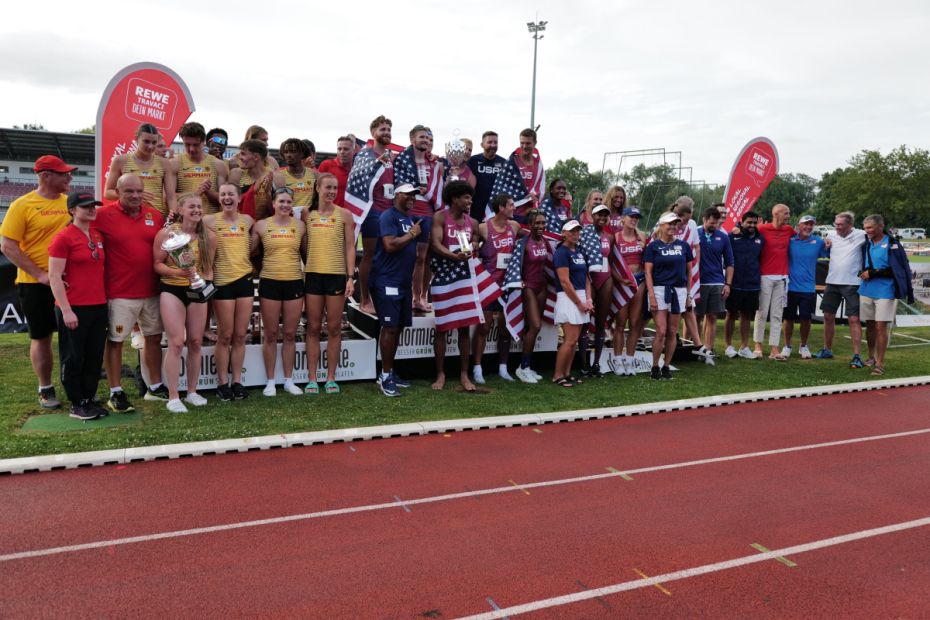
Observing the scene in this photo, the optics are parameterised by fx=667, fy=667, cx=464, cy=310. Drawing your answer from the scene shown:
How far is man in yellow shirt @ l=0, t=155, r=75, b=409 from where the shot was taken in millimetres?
5582

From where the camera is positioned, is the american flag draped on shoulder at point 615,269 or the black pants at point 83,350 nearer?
the black pants at point 83,350

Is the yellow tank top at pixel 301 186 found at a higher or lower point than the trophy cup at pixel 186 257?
higher

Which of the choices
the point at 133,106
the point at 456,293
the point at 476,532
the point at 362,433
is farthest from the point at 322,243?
the point at 476,532

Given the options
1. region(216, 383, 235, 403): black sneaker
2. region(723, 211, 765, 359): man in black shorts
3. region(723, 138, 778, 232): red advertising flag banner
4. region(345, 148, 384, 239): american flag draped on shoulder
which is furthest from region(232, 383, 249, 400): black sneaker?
region(723, 138, 778, 232): red advertising flag banner

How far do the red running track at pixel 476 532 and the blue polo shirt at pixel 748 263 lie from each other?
14.0 ft

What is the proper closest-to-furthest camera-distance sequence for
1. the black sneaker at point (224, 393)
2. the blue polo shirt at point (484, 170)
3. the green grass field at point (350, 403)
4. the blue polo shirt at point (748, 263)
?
the green grass field at point (350, 403) < the black sneaker at point (224, 393) < the blue polo shirt at point (484, 170) < the blue polo shirt at point (748, 263)

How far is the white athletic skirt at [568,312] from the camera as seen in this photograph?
750 centimetres

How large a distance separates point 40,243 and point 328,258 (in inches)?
96.3

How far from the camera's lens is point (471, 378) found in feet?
25.9

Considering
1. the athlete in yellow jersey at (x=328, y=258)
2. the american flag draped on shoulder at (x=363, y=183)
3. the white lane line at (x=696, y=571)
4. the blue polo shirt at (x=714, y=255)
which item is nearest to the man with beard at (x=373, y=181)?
the american flag draped on shoulder at (x=363, y=183)

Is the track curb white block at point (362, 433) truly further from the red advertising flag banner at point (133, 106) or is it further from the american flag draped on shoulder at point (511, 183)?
the red advertising flag banner at point (133, 106)

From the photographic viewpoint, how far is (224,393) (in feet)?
21.0

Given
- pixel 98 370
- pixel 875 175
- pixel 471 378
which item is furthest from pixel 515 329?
pixel 875 175

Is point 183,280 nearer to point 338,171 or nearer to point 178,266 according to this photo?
point 178,266
